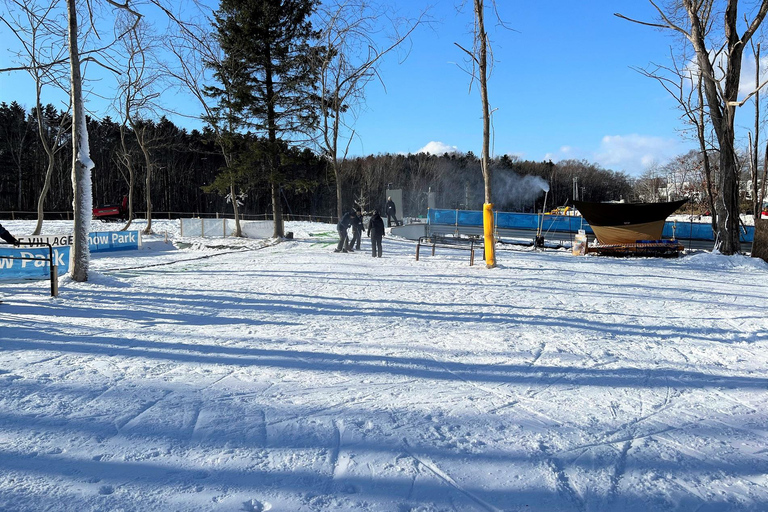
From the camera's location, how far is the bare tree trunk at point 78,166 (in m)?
9.77

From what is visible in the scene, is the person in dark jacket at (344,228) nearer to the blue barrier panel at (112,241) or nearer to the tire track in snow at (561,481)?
the blue barrier panel at (112,241)

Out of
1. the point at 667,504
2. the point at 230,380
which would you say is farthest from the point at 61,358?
the point at 667,504

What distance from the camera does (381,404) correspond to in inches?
156

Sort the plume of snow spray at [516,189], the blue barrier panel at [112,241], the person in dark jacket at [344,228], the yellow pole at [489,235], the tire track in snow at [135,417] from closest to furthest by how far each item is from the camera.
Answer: the tire track in snow at [135,417] < the yellow pole at [489,235] < the person in dark jacket at [344,228] < the blue barrier panel at [112,241] < the plume of snow spray at [516,189]

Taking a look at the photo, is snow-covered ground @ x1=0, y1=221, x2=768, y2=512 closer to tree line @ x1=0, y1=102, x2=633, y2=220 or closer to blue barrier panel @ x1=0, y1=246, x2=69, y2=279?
blue barrier panel @ x1=0, y1=246, x2=69, y2=279

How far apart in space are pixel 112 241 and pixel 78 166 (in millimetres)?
14070

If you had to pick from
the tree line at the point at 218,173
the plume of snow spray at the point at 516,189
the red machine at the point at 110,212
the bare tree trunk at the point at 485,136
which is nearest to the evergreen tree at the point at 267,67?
the tree line at the point at 218,173

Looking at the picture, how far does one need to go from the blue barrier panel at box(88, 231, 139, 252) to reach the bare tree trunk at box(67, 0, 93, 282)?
13074mm

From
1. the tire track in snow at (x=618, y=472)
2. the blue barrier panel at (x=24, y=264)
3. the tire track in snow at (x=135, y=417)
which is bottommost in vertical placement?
→ the tire track in snow at (x=618, y=472)

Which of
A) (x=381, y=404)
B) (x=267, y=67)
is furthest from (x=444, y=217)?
(x=381, y=404)

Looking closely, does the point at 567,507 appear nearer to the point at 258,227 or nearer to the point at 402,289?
the point at 402,289

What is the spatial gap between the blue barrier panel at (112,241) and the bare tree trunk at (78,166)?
42.9ft

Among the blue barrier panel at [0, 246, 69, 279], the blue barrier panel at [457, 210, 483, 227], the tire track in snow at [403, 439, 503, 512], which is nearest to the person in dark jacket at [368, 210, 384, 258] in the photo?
the blue barrier panel at [0, 246, 69, 279]

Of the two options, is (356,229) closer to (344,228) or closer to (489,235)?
(344,228)
